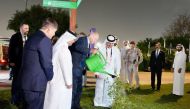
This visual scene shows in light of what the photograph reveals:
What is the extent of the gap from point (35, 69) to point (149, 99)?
358 inches

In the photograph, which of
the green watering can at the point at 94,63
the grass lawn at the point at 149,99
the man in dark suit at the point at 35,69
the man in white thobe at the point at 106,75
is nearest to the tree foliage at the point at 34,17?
the grass lawn at the point at 149,99

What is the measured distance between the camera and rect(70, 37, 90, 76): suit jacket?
12375mm

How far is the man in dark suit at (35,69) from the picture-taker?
873cm

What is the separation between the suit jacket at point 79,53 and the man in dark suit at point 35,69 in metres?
3.47

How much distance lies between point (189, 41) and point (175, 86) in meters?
37.0

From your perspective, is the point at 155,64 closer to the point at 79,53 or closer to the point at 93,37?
the point at 93,37

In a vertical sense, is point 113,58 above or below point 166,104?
above

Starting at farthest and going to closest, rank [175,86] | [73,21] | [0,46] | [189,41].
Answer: [189,41] → [0,46] → [175,86] → [73,21]

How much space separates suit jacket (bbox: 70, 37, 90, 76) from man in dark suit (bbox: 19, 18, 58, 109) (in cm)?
347

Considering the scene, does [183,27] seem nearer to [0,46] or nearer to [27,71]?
[0,46]

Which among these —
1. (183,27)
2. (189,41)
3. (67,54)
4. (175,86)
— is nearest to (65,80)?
(67,54)

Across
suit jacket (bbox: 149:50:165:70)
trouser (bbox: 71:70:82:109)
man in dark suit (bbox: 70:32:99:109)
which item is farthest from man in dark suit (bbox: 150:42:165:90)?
man in dark suit (bbox: 70:32:99:109)

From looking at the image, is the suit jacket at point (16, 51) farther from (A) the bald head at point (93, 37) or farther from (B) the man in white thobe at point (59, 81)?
(B) the man in white thobe at point (59, 81)

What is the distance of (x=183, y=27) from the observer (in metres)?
68.6
